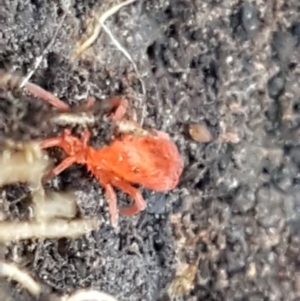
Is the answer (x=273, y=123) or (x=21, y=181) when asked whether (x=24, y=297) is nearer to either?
(x=21, y=181)

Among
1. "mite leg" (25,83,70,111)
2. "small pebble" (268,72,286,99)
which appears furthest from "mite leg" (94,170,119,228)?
"small pebble" (268,72,286,99)

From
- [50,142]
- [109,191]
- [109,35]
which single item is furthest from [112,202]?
[109,35]

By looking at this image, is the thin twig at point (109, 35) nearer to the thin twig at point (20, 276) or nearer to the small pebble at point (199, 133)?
the small pebble at point (199, 133)

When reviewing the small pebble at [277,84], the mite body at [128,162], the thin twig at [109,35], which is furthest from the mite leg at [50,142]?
the small pebble at [277,84]

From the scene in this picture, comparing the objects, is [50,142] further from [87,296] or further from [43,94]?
[87,296]

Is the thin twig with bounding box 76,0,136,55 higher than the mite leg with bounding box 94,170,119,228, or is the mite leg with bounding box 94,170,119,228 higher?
the thin twig with bounding box 76,0,136,55

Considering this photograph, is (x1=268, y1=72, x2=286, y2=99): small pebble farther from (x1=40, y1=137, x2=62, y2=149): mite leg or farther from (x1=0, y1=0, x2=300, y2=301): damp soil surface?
(x1=40, y1=137, x2=62, y2=149): mite leg

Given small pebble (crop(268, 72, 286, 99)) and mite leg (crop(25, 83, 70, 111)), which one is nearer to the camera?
mite leg (crop(25, 83, 70, 111))
